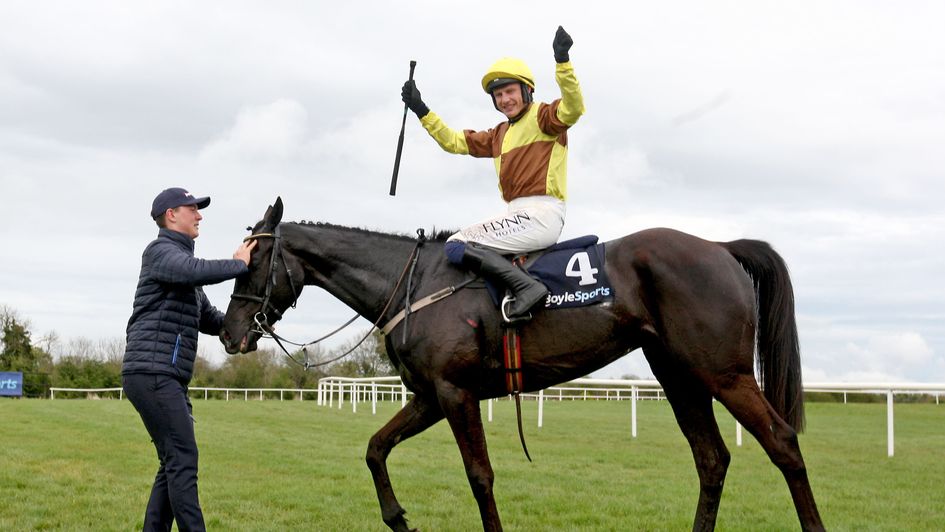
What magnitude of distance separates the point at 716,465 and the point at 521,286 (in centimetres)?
181

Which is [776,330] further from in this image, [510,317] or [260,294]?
[260,294]

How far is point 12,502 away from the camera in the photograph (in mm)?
6918

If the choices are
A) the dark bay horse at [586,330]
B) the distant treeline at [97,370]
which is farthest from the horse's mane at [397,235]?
the distant treeline at [97,370]

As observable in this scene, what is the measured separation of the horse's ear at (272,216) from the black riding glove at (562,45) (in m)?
1.97

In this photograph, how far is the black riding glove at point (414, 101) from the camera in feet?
18.8

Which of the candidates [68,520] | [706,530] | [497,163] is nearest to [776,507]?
[706,530]

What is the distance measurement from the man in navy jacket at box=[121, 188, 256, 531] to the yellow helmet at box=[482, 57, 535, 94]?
6.34ft

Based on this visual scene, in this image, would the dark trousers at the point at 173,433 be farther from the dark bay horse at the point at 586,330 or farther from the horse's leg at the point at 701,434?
the horse's leg at the point at 701,434

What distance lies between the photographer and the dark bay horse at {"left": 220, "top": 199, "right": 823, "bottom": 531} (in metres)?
4.77

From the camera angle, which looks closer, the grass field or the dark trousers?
the dark trousers

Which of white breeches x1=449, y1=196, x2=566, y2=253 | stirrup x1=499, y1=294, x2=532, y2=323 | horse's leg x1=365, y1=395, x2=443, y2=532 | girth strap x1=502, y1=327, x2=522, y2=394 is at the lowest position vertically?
horse's leg x1=365, y1=395, x2=443, y2=532

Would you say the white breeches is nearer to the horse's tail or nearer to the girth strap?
the girth strap

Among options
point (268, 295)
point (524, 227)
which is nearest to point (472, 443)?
point (524, 227)

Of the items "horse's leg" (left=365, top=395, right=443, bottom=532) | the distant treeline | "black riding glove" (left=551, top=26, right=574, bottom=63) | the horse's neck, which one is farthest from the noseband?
the distant treeline
